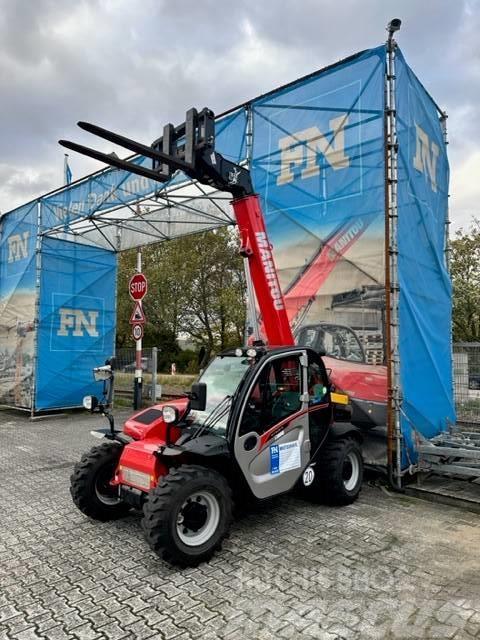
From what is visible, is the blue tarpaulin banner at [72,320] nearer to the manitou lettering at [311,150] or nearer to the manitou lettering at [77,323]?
the manitou lettering at [77,323]

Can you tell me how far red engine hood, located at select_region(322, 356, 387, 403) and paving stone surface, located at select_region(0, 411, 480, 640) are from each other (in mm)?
1323

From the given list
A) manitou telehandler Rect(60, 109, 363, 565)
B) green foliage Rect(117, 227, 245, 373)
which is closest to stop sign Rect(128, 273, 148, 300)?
manitou telehandler Rect(60, 109, 363, 565)

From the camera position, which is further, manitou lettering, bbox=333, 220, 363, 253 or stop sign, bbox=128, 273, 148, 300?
stop sign, bbox=128, 273, 148, 300

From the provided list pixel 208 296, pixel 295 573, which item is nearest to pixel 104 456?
pixel 295 573

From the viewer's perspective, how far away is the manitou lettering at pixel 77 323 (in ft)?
37.7

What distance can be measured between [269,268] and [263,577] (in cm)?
317

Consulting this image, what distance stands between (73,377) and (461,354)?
8.88 metres

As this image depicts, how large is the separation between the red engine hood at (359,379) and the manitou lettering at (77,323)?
24.8 feet

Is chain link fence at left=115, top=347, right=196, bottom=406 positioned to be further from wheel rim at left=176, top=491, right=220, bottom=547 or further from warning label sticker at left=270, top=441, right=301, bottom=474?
wheel rim at left=176, top=491, right=220, bottom=547

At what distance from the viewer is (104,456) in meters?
4.40

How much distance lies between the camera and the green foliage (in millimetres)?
24422

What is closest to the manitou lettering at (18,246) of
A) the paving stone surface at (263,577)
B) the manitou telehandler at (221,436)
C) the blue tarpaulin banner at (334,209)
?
the blue tarpaulin banner at (334,209)

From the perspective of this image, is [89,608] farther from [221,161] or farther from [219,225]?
[219,225]

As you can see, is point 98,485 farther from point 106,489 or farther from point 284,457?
point 284,457
